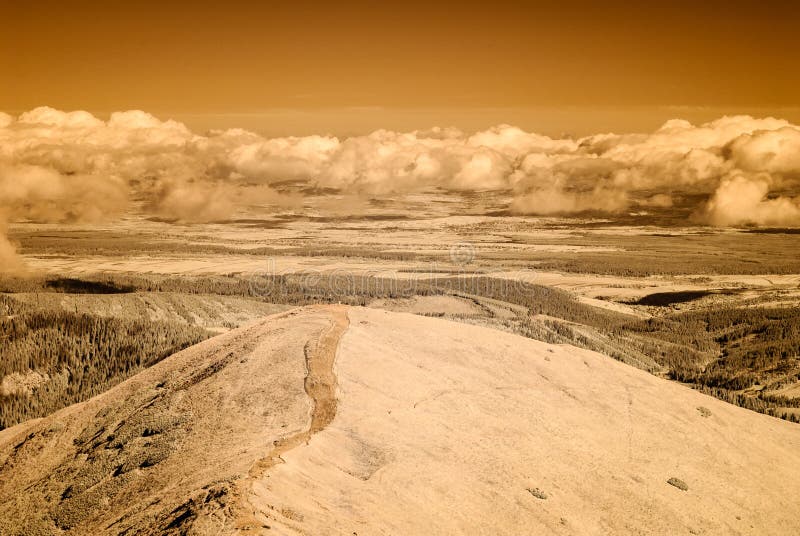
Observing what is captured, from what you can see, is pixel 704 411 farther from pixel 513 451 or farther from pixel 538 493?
pixel 538 493

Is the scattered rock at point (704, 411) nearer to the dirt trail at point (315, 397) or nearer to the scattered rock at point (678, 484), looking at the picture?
the scattered rock at point (678, 484)

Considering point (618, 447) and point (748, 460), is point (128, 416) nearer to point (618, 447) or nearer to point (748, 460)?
point (618, 447)

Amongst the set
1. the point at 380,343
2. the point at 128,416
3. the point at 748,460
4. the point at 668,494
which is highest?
the point at 380,343

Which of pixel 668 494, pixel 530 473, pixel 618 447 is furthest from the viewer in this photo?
pixel 618 447

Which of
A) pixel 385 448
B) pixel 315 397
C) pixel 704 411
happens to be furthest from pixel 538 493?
pixel 704 411

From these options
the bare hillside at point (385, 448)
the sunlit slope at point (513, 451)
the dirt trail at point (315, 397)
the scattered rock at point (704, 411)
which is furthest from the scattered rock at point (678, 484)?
the dirt trail at point (315, 397)

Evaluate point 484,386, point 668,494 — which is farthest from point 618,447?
point 484,386

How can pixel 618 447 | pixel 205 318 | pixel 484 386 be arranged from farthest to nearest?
pixel 205 318
pixel 484 386
pixel 618 447
